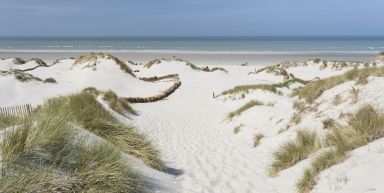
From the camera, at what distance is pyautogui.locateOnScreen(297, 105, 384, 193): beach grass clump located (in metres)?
7.61

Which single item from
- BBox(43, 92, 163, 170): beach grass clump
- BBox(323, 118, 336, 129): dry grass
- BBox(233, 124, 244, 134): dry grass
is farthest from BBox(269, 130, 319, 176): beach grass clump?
BBox(233, 124, 244, 134): dry grass

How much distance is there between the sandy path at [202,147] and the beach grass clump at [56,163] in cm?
213

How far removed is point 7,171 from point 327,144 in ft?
20.7

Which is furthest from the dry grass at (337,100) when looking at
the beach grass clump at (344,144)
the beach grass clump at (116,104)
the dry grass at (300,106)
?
the beach grass clump at (116,104)

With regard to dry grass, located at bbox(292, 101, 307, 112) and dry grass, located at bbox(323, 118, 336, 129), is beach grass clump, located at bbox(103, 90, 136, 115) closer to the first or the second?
dry grass, located at bbox(292, 101, 307, 112)

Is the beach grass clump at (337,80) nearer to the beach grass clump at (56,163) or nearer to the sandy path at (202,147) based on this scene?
the sandy path at (202,147)

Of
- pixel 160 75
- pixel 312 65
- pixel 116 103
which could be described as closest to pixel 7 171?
pixel 116 103

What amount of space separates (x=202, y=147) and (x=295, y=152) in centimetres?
446

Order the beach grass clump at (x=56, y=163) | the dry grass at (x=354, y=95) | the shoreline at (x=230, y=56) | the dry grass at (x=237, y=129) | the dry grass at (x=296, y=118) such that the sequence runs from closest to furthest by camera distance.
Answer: the beach grass clump at (x=56, y=163) → the dry grass at (x=354, y=95) → the dry grass at (x=296, y=118) → the dry grass at (x=237, y=129) → the shoreline at (x=230, y=56)

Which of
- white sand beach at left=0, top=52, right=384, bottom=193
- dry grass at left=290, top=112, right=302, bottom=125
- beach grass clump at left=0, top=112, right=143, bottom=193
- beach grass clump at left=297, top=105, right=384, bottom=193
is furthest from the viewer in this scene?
dry grass at left=290, top=112, right=302, bottom=125

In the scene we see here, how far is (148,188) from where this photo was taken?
6934 millimetres

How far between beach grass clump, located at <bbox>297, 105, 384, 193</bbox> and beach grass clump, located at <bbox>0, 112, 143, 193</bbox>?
280 cm

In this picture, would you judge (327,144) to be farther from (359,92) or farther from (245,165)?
(359,92)

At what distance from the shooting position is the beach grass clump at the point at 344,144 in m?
7.61
